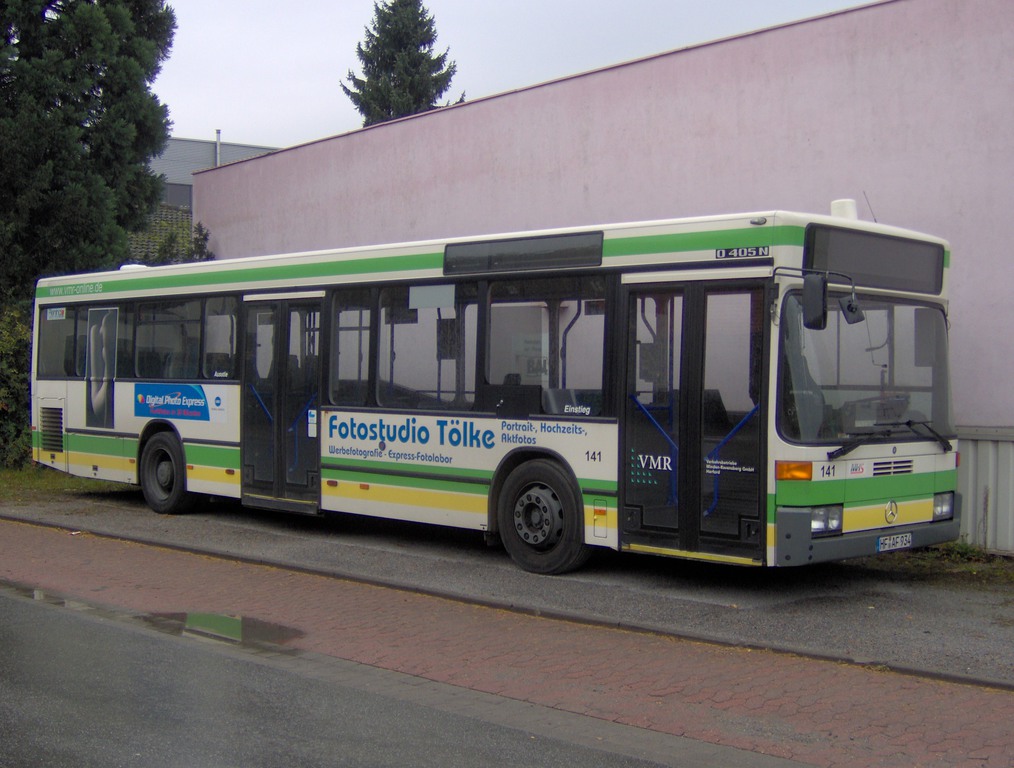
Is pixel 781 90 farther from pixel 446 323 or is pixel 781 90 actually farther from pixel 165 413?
pixel 165 413

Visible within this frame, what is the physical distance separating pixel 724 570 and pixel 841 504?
2.07m

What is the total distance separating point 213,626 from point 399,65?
→ 36839 mm

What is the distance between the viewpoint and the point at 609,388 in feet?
33.0

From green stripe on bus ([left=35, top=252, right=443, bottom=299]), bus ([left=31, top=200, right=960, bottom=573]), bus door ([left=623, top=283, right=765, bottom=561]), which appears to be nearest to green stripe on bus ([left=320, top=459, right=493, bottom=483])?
bus ([left=31, top=200, right=960, bottom=573])

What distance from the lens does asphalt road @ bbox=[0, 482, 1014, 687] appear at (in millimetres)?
7949

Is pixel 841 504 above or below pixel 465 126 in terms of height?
below

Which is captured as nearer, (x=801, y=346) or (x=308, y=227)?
(x=801, y=346)

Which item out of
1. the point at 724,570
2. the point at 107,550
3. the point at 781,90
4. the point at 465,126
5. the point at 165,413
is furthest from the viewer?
the point at 465,126

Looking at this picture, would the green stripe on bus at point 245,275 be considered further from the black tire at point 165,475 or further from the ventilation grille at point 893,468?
the ventilation grille at point 893,468

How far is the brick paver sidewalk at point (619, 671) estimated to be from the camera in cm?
604

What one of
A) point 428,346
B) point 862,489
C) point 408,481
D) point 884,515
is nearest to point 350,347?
point 428,346

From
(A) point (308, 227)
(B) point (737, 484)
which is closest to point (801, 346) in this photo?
(B) point (737, 484)

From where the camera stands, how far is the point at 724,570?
430 inches

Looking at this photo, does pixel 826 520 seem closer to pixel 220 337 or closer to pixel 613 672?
pixel 613 672
